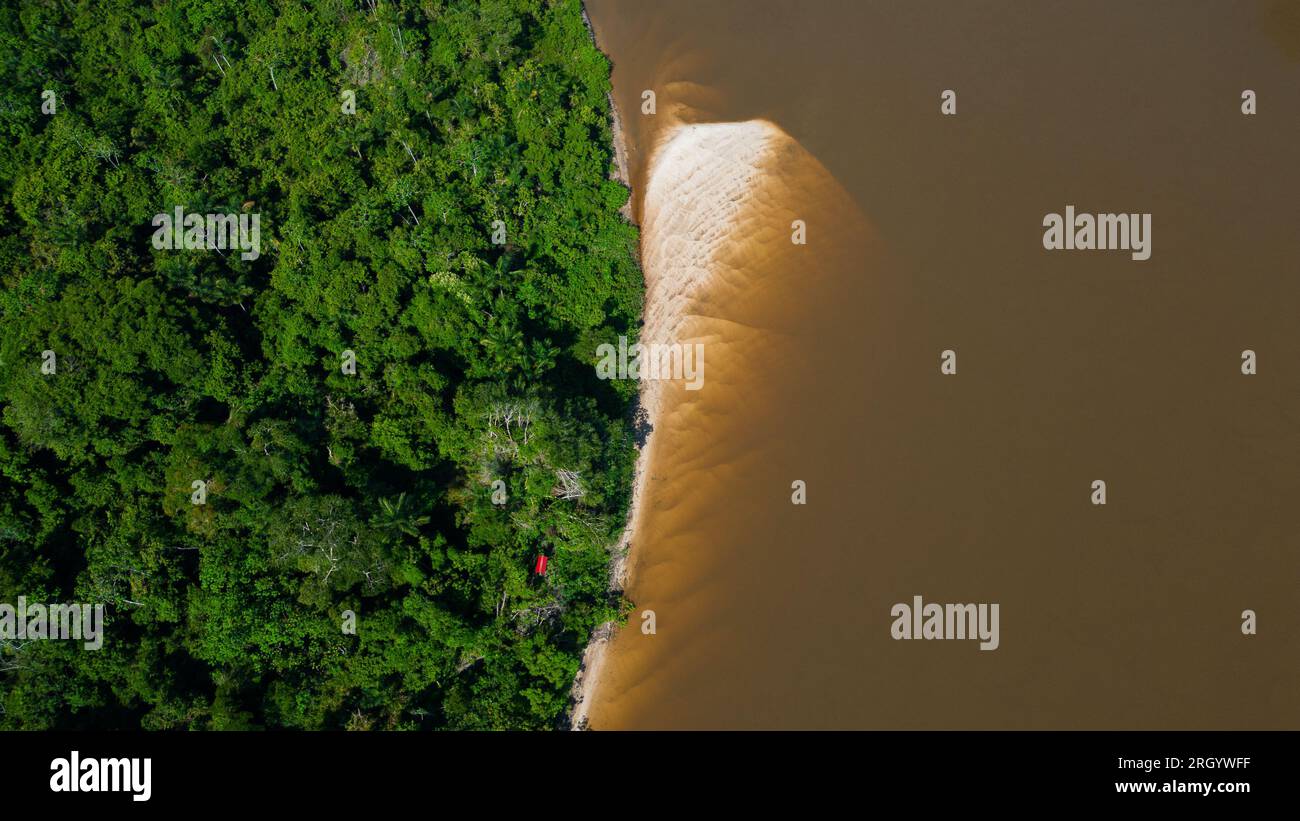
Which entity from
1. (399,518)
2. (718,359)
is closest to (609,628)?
(399,518)

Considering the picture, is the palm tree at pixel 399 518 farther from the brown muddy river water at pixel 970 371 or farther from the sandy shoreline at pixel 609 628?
the brown muddy river water at pixel 970 371

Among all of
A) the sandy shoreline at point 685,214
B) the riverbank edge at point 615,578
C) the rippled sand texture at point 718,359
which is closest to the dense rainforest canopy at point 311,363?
the riverbank edge at point 615,578

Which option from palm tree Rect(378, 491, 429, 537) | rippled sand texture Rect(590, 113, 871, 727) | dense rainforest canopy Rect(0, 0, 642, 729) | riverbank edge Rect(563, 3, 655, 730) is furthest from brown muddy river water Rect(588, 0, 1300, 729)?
palm tree Rect(378, 491, 429, 537)

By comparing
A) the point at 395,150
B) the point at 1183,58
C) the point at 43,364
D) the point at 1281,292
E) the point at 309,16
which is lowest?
the point at 43,364

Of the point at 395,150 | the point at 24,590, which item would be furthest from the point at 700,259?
the point at 24,590

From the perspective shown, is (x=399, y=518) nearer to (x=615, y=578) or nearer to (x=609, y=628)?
(x=615, y=578)

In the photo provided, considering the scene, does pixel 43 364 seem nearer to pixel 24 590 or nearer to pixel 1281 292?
pixel 24 590
